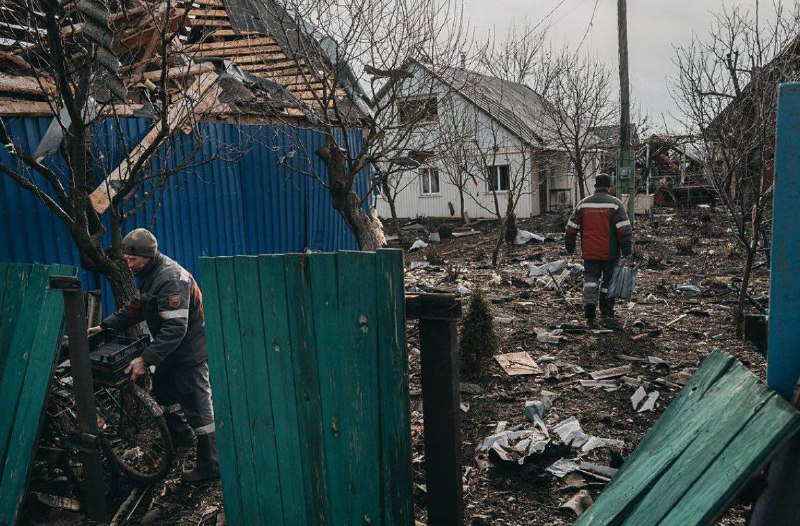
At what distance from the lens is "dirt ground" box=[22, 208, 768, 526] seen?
4023 mm

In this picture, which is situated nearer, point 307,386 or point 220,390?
point 307,386

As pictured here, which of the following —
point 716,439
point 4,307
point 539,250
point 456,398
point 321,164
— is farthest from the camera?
point 539,250

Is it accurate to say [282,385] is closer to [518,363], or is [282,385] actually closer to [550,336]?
[518,363]

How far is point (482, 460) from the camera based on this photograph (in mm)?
4441

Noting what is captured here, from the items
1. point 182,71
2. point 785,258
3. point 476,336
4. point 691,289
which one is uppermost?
point 182,71

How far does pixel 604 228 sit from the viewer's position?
25.9 ft

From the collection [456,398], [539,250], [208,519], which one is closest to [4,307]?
[208,519]

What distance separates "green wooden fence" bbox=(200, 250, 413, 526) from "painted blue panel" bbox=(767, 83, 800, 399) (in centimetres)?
123

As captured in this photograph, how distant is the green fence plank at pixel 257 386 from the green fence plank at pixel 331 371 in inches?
14.0

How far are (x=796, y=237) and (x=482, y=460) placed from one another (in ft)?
10.5

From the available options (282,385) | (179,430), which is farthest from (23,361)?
(282,385)

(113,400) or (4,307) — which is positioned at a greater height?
(4,307)

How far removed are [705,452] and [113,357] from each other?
3.80 metres

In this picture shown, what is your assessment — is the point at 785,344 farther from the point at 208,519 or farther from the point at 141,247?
the point at 141,247
